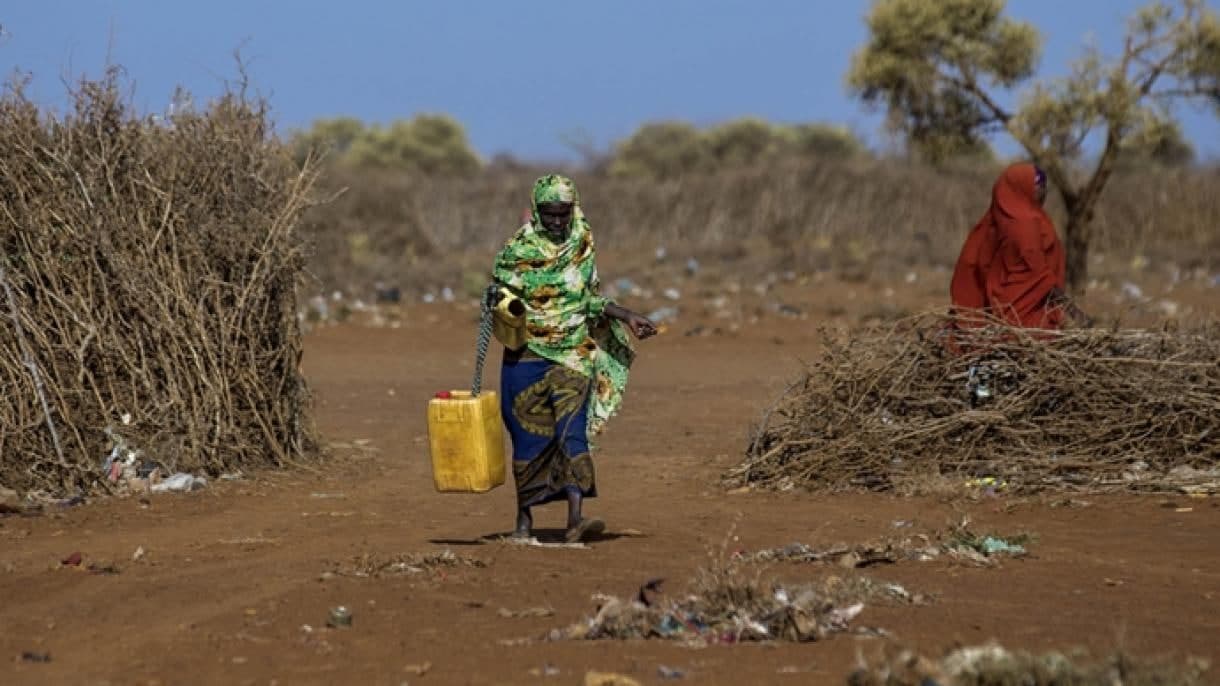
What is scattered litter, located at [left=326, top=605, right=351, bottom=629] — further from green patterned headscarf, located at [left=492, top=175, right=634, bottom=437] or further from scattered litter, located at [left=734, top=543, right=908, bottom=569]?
green patterned headscarf, located at [left=492, top=175, right=634, bottom=437]

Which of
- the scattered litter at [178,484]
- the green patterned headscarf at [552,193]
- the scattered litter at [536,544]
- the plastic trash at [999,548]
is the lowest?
the scattered litter at [178,484]

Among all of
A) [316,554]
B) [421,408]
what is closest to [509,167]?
[421,408]

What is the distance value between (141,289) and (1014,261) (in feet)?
16.4

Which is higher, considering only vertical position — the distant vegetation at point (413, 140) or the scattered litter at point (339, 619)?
the distant vegetation at point (413, 140)

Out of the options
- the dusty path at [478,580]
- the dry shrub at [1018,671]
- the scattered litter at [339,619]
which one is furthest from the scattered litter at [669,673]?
the scattered litter at [339,619]

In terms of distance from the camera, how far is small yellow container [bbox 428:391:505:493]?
8.37 metres

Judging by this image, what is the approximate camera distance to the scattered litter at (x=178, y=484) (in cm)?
1098

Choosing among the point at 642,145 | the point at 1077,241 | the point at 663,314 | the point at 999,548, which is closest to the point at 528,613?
the point at 999,548

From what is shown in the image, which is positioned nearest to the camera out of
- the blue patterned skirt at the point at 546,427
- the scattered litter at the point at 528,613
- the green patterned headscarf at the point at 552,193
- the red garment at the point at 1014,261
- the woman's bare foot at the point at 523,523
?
the scattered litter at the point at 528,613

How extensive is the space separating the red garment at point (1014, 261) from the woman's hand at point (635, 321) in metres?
2.86

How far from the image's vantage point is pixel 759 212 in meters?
30.8

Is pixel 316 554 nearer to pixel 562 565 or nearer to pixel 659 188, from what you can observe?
pixel 562 565

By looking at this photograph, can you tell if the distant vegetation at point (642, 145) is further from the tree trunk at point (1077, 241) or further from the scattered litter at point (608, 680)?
the scattered litter at point (608, 680)

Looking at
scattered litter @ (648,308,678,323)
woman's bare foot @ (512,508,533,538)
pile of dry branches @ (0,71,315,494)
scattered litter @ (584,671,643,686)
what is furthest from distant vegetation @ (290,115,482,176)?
scattered litter @ (584,671,643,686)
